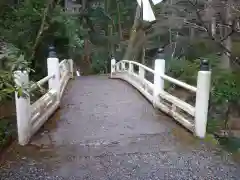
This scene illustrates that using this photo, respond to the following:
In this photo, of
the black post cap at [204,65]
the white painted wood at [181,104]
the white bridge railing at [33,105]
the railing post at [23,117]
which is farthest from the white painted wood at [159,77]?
the railing post at [23,117]

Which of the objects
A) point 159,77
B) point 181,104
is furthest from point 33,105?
point 159,77

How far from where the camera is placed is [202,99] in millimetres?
4402

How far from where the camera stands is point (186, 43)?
51.8ft

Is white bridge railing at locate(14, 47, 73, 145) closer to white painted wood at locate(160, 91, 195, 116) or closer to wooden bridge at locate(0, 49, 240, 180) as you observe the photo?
wooden bridge at locate(0, 49, 240, 180)

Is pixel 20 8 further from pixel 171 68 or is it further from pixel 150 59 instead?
pixel 150 59

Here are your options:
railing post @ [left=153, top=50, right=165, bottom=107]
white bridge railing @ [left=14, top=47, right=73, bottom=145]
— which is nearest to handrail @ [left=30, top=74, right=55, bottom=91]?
white bridge railing @ [left=14, top=47, right=73, bottom=145]

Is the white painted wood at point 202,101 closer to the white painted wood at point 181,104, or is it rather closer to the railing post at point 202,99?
the railing post at point 202,99

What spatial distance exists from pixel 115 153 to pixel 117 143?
396mm

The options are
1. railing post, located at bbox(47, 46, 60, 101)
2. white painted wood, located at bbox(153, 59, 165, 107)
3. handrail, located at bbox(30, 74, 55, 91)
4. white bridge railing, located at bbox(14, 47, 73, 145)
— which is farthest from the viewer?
railing post, located at bbox(47, 46, 60, 101)

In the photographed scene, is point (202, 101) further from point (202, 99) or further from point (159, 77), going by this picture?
point (159, 77)

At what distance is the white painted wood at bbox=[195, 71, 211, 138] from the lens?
4379 millimetres

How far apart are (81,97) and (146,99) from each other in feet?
5.91

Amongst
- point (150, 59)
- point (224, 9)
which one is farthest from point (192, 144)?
point (150, 59)

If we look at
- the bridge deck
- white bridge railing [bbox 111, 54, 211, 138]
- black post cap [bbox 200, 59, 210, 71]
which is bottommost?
the bridge deck
